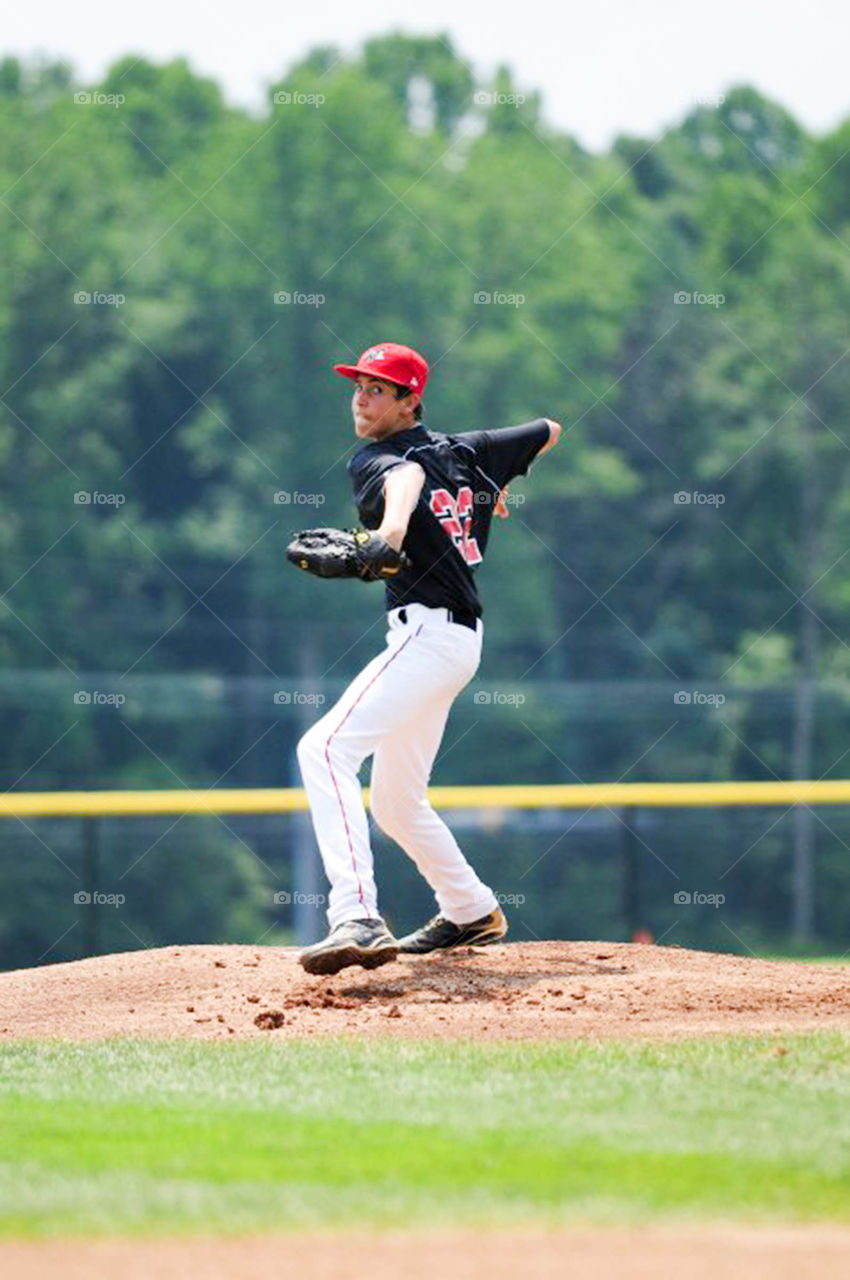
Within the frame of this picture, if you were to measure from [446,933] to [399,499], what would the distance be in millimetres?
1753

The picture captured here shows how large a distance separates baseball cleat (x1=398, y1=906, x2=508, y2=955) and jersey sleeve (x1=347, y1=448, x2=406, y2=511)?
1.60m

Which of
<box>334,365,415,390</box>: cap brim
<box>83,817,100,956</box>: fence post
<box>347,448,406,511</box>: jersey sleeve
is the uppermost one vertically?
<box>334,365,415,390</box>: cap brim

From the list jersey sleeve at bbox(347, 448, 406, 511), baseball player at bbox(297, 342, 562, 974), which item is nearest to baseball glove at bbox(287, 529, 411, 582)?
baseball player at bbox(297, 342, 562, 974)

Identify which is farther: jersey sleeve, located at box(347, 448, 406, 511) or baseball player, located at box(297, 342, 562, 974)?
A: jersey sleeve, located at box(347, 448, 406, 511)

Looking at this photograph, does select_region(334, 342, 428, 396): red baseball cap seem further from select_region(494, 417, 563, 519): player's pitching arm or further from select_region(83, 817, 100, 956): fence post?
select_region(83, 817, 100, 956): fence post

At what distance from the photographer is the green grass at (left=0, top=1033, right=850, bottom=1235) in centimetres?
448

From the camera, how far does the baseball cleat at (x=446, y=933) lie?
25.8 ft

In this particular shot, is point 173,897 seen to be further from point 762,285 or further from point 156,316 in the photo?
point 762,285

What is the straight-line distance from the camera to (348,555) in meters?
6.94

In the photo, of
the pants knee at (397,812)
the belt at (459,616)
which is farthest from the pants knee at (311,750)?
the belt at (459,616)

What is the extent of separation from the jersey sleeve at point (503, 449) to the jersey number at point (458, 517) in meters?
0.17

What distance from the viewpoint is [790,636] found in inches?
1806

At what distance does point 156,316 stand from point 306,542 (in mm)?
41606

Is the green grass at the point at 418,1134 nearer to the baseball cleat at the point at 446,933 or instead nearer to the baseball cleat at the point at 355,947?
the baseball cleat at the point at 355,947
